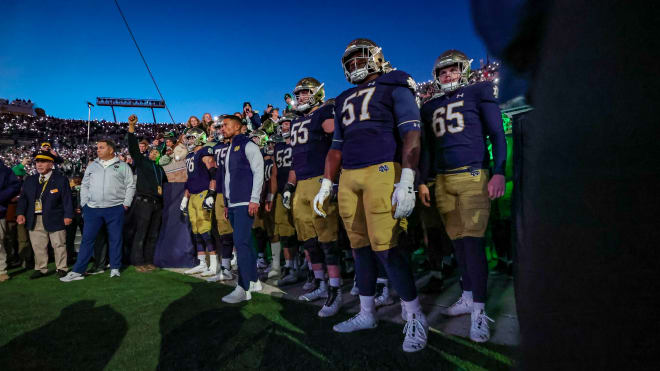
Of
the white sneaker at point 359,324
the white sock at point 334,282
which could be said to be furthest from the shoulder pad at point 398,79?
the white sock at point 334,282

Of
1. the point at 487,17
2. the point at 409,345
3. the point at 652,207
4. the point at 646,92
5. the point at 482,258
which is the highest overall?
the point at 487,17

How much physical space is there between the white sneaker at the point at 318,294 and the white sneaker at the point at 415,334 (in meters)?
1.73

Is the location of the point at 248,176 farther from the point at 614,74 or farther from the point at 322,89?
the point at 614,74

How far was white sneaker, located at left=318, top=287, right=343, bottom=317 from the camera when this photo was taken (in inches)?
134

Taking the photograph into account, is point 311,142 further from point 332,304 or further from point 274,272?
point 274,272

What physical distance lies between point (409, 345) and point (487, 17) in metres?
2.26

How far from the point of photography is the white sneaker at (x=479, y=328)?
254 cm

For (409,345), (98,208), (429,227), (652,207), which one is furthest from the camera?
(98,208)

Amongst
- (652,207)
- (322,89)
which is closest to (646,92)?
(652,207)

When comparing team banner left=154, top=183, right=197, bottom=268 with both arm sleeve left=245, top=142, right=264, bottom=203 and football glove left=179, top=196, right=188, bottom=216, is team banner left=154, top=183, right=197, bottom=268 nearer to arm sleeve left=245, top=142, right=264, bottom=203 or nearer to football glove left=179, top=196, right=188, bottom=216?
football glove left=179, top=196, right=188, bottom=216

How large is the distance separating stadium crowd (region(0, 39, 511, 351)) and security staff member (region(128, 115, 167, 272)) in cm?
2

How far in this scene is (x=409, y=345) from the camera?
7.98 ft

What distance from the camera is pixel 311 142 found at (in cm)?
427

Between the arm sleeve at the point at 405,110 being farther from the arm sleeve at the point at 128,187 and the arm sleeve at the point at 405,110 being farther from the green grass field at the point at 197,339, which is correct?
the arm sleeve at the point at 128,187
